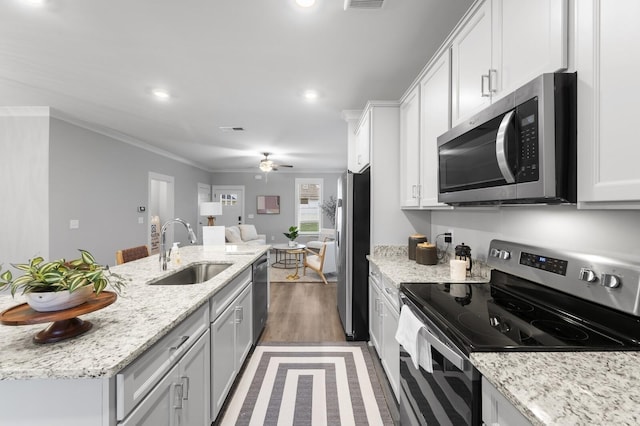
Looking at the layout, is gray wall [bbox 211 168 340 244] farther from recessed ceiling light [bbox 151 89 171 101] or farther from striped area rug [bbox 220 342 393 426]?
striped area rug [bbox 220 342 393 426]

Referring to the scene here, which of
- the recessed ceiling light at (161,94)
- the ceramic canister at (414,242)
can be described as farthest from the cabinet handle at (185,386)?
the recessed ceiling light at (161,94)

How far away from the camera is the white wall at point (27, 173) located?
11.3 ft

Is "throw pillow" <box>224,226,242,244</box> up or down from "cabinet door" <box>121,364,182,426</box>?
up

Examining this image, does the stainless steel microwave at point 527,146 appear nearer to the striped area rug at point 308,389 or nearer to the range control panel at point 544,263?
the range control panel at point 544,263

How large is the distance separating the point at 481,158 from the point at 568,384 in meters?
0.92

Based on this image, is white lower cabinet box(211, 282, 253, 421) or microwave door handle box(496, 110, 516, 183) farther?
white lower cabinet box(211, 282, 253, 421)

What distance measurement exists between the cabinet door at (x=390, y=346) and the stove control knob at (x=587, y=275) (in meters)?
0.96

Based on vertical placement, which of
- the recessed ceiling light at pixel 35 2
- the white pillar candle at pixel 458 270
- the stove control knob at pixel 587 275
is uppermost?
the recessed ceiling light at pixel 35 2

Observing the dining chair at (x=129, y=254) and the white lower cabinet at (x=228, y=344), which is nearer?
the white lower cabinet at (x=228, y=344)

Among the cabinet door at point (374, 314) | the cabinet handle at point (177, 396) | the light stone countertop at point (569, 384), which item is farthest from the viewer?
the cabinet door at point (374, 314)

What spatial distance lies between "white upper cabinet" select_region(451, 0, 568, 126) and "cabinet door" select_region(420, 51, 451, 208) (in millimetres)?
90

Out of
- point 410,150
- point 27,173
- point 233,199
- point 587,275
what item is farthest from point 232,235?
point 587,275

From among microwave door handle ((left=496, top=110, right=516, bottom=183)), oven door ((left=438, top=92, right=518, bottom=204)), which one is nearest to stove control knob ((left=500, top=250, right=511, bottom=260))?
oven door ((left=438, top=92, right=518, bottom=204))

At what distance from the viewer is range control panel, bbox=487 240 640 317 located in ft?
3.06
